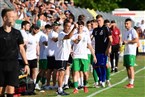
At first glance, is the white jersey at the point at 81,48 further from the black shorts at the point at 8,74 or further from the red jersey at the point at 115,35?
the red jersey at the point at 115,35

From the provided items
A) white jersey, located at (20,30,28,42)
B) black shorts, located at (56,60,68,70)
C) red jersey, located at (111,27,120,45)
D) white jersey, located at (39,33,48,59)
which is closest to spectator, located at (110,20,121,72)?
red jersey, located at (111,27,120,45)

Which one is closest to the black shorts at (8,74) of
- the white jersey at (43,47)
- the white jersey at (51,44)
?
the white jersey at (51,44)

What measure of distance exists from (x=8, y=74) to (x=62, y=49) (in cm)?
573

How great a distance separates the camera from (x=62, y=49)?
19016mm

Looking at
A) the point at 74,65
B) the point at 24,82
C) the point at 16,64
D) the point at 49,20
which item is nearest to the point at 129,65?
the point at 74,65

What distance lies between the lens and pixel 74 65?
774 inches

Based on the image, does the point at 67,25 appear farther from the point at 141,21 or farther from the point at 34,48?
the point at 141,21

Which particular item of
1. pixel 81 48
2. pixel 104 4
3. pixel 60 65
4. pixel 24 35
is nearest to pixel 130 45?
pixel 81 48

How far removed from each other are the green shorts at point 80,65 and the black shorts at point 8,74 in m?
6.31

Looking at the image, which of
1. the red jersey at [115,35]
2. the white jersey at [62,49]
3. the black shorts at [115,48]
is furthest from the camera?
the black shorts at [115,48]

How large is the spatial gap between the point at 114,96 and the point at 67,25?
2.31m

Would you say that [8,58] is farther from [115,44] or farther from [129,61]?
[115,44]

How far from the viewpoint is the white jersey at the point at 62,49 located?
18.9 metres

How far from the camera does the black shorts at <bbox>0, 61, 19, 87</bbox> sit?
43.7ft
